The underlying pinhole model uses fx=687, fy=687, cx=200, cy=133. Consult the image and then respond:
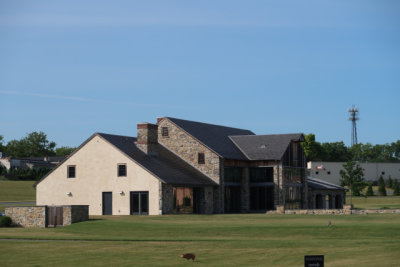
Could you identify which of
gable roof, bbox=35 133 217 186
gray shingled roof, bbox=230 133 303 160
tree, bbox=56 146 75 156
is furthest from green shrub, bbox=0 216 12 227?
tree, bbox=56 146 75 156

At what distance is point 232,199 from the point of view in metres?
64.2

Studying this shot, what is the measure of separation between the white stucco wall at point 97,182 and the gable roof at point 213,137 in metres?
8.72

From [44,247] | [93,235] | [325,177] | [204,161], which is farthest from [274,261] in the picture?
[325,177]

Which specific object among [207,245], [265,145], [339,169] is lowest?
[207,245]

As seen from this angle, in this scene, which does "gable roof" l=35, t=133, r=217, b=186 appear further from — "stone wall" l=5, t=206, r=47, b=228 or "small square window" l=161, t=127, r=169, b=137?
"stone wall" l=5, t=206, r=47, b=228

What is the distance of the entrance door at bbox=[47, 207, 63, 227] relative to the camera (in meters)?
47.6

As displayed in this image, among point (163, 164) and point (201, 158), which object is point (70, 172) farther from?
point (201, 158)

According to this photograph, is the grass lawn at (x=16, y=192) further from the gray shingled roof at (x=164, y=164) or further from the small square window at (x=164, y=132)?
the gray shingled roof at (x=164, y=164)

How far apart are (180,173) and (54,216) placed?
14.1 metres

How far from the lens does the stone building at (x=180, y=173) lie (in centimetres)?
5591

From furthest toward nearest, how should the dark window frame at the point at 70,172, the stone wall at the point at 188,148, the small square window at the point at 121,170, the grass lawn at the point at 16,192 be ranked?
1. the grass lawn at the point at 16,192
2. the stone wall at the point at 188,148
3. the dark window frame at the point at 70,172
4. the small square window at the point at 121,170

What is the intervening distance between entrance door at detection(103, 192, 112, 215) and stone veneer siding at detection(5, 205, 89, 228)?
766 centimetres

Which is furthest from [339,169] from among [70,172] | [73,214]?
[73,214]

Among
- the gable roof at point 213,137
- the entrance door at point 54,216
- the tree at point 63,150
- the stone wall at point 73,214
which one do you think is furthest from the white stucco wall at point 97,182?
the tree at point 63,150
